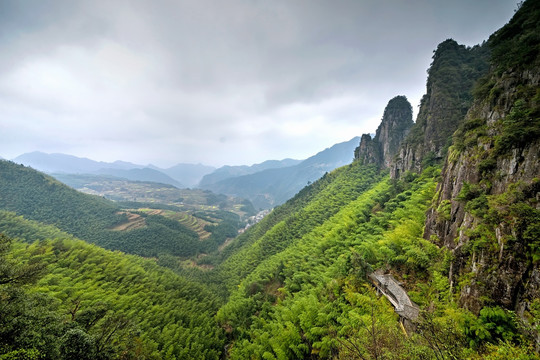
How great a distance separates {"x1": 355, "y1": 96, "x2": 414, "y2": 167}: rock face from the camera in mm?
68875

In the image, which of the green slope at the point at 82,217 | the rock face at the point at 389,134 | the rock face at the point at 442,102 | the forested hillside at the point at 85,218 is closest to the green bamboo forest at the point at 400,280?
the rock face at the point at 442,102

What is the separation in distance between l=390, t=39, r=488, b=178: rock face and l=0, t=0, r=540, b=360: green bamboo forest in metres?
0.39

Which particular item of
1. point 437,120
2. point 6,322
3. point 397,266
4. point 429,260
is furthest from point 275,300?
point 437,120

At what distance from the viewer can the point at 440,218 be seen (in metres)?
16.9

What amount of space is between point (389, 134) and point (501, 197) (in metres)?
70.3

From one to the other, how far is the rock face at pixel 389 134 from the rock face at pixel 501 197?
51106mm

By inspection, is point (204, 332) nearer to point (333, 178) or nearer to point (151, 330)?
point (151, 330)

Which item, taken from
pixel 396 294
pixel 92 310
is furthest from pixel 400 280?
pixel 92 310

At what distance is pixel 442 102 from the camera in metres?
42.4

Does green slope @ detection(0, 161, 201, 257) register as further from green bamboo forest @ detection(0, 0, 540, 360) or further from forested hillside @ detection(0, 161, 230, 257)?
green bamboo forest @ detection(0, 0, 540, 360)

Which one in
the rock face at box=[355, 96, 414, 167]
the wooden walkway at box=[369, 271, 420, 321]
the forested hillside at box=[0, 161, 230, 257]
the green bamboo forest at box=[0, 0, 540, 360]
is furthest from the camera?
the forested hillside at box=[0, 161, 230, 257]

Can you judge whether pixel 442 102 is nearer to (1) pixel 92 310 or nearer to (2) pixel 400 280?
(2) pixel 400 280

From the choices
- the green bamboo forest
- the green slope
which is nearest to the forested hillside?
the green slope

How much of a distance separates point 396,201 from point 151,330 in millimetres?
38842
